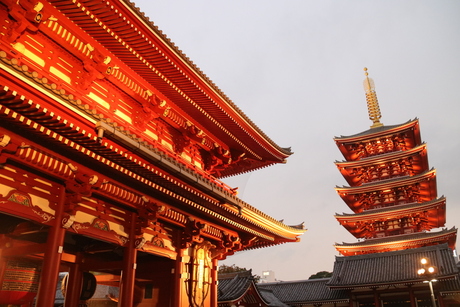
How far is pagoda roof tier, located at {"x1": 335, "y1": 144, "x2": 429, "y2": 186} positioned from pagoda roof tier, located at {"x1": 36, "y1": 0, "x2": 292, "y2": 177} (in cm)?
2237

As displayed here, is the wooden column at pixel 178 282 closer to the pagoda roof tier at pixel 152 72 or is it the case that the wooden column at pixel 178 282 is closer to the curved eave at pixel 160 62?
the pagoda roof tier at pixel 152 72

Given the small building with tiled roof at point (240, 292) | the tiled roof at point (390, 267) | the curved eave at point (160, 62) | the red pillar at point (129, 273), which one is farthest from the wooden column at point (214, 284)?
the tiled roof at point (390, 267)

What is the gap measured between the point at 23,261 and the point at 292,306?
24.2 m

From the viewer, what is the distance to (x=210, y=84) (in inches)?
478

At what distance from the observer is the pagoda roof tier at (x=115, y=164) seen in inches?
241

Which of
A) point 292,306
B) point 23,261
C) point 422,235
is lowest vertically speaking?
point 292,306

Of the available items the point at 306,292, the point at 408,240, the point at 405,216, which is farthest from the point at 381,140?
the point at 306,292

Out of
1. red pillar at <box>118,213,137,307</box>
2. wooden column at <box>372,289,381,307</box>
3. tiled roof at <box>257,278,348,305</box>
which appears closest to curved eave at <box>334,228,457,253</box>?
tiled roof at <box>257,278,348,305</box>

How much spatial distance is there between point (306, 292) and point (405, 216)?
37.0ft

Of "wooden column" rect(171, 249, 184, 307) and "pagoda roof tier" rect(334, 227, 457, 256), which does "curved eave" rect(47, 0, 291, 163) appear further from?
"pagoda roof tier" rect(334, 227, 457, 256)

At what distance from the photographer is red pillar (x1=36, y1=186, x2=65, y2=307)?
7309 mm

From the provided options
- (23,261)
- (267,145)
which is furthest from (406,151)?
(23,261)

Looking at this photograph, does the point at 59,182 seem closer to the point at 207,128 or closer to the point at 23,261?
the point at 23,261

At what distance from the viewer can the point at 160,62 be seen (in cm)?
1066
